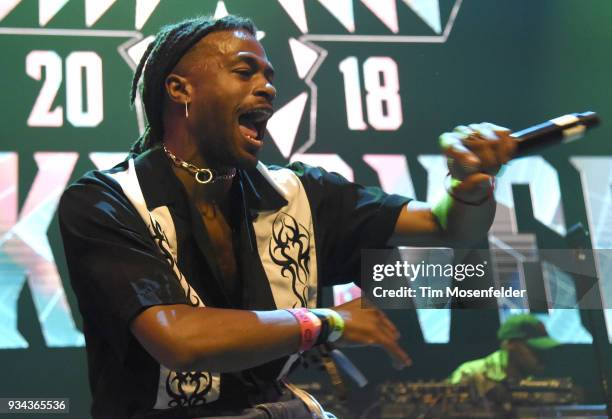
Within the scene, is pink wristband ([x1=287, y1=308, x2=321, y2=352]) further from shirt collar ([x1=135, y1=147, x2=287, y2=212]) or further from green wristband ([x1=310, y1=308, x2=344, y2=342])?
shirt collar ([x1=135, y1=147, x2=287, y2=212])

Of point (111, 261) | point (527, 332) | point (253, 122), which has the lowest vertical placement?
point (527, 332)

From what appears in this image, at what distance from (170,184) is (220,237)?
0.16 m

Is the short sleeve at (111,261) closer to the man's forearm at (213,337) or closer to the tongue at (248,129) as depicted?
the man's forearm at (213,337)

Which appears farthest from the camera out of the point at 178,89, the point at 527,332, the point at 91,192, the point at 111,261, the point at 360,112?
the point at 360,112

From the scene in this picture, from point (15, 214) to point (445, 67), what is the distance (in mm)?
2094

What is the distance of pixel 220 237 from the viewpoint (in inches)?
66.3

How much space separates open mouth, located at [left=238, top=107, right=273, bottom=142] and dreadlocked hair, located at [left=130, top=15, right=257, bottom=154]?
0.23m

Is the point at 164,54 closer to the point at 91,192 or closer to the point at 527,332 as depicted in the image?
the point at 91,192

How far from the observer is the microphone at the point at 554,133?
1.50m

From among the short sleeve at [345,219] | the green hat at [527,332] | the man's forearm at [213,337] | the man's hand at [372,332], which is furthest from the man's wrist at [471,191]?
the green hat at [527,332]

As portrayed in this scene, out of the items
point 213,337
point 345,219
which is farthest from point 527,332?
point 213,337

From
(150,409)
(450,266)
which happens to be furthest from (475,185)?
(150,409)

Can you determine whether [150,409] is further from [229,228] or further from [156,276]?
[229,228]

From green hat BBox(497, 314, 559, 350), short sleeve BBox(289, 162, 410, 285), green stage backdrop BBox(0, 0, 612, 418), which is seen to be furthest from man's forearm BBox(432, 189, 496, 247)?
green hat BBox(497, 314, 559, 350)
